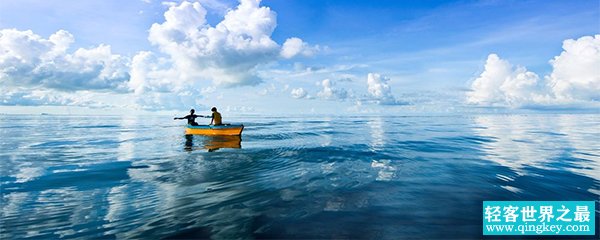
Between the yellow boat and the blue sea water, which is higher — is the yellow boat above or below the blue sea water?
Answer: above

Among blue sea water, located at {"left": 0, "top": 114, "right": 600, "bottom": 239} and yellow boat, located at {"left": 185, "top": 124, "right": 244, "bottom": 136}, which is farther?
yellow boat, located at {"left": 185, "top": 124, "right": 244, "bottom": 136}

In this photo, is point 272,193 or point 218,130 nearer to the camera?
point 272,193

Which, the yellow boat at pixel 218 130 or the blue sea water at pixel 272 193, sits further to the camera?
the yellow boat at pixel 218 130

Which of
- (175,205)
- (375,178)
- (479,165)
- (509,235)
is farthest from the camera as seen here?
(479,165)

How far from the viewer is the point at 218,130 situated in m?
32.4

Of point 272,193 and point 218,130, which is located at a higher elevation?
point 218,130

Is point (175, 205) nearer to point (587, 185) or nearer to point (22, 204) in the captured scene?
point (22, 204)

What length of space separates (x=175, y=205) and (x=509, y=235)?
10008 millimetres

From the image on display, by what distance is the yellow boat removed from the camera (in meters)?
31.9

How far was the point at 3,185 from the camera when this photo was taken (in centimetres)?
1290

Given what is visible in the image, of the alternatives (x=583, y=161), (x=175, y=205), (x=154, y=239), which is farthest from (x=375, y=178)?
(x=583, y=161)

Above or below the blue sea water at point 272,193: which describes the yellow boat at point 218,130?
above

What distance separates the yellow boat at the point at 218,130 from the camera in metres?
31.9

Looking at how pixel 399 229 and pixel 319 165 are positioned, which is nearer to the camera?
pixel 399 229
